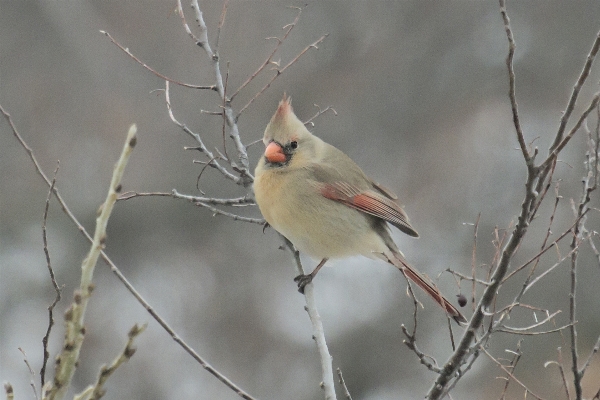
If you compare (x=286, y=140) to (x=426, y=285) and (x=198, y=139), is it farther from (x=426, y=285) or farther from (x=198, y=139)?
(x=426, y=285)

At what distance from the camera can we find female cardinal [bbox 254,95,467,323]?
338 centimetres

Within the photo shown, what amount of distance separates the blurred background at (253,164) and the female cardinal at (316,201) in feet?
9.10

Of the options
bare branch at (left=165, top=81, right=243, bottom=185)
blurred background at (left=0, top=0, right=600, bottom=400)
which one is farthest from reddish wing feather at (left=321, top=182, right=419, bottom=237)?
blurred background at (left=0, top=0, right=600, bottom=400)

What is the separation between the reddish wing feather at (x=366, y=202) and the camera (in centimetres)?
354

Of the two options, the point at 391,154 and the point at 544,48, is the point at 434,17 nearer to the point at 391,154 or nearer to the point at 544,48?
the point at 544,48

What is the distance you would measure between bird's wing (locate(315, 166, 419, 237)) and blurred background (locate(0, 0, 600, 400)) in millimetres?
2776

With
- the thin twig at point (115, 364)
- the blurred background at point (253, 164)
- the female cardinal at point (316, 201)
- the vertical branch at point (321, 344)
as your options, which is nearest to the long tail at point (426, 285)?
the female cardinal at point (316, 201)

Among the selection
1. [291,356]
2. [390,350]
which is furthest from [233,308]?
[390,350]

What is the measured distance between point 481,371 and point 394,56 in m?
4.52

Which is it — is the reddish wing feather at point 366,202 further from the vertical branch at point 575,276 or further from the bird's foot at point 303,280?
the vertical branch at point 575,276

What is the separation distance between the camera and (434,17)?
10.1 metres

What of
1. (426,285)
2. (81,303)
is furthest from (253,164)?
(81,303)

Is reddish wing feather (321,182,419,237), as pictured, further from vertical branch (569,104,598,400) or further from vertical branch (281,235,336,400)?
vertical branch (569,104,598,400)

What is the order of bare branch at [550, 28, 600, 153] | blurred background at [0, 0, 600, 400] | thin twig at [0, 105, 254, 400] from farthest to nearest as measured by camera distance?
1. blurred background at [0, 0, 600, 400]
2. thin twig at [0, 105, 254, 400]
3. bare branch at [550, 28, 600, 153]
